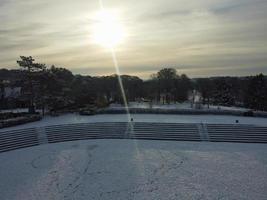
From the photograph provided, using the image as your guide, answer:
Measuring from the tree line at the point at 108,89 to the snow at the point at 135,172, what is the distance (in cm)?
928

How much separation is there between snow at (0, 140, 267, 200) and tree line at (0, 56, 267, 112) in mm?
9284

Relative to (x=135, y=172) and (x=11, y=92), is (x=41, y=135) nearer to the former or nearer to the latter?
(x=135, y=172)

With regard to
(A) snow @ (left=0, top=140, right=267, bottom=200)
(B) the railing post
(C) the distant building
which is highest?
(C) the distant building

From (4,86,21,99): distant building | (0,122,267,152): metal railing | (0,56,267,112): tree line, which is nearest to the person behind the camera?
(0,122,267,152): metal railing

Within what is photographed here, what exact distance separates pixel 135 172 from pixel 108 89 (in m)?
23.8

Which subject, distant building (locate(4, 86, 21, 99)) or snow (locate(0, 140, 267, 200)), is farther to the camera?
distant building (locate(4, 86, 21, 99))

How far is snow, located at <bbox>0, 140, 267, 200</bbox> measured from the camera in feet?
32.6

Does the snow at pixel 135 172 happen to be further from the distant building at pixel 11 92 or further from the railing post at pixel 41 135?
the distant building at pixel 11 92

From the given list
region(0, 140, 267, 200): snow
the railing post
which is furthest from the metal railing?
region(0, 140, 267, 200): snow

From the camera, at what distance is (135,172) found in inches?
469

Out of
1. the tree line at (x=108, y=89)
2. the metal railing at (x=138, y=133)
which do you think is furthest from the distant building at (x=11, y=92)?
the metal railing at (x=138, y=133)

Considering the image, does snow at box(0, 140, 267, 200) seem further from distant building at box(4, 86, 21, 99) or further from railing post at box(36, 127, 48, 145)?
distant building at box(4, 86, 21, 99)

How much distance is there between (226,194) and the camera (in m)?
9.73

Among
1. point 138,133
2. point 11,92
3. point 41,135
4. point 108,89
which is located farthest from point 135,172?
point 108,89
